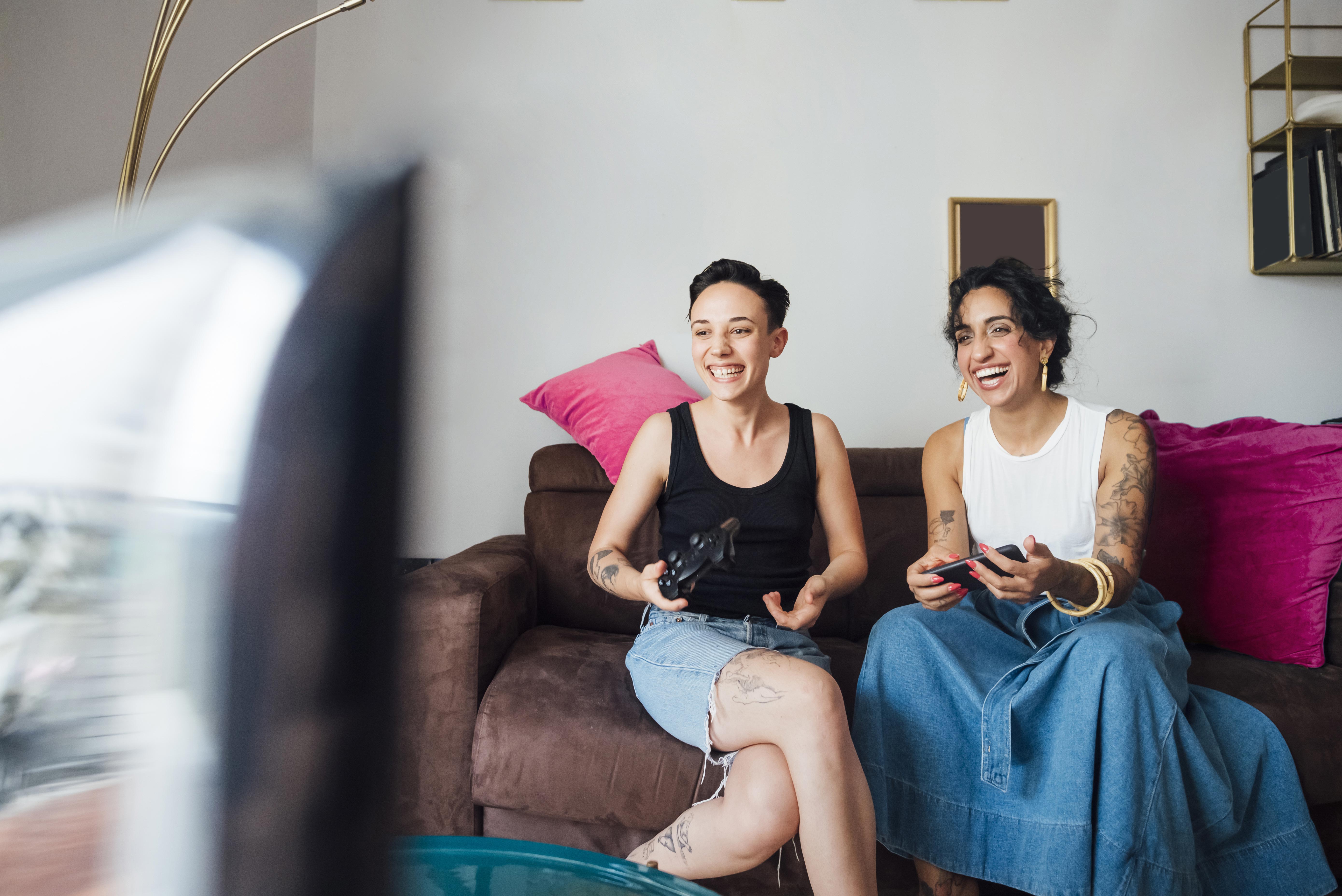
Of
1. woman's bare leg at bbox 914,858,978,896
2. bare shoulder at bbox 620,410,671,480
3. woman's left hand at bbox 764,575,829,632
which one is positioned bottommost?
woman's bare leg at bbox 914,858,978,896

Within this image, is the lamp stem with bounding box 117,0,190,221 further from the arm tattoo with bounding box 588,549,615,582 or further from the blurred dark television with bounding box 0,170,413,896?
the blurred dark television with bounding box 0,170,413,896

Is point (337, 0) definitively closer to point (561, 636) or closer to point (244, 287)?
point (561, 636)

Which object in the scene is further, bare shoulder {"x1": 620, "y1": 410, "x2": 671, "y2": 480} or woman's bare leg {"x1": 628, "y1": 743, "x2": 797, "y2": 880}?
bare shoulder {"x1": 620, "y1": 410, "x2": 671, "y2": 480}

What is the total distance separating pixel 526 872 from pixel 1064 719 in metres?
0.86

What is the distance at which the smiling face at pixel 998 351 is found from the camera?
142cm

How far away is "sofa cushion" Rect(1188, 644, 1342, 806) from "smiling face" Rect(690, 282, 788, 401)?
39.5 inches

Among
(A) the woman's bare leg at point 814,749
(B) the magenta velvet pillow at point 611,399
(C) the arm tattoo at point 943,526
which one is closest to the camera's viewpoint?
(A) the woman's bare leg at point 814,749

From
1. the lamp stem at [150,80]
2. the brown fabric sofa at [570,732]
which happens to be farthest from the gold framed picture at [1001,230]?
the lamp stem at [150,80]

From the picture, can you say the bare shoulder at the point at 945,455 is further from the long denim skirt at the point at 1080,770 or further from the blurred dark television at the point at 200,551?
the blurred dark television at the point at 200,551

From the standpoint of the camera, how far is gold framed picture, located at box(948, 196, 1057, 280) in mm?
2209

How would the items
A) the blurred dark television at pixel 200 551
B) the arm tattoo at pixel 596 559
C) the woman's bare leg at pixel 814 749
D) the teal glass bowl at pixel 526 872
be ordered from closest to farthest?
the blurred dark television at pixel 200 551, the teal glass bowl at pixel 526 872, the woman's bare leg at pixel 814 749, the arm tattoo at pixel 596 559

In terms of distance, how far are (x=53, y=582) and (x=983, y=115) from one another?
253 cm

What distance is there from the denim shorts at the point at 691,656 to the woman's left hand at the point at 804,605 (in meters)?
0.04

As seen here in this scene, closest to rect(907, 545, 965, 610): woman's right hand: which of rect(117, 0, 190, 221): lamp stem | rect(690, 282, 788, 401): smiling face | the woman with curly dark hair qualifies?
the woman with curly dark hair
